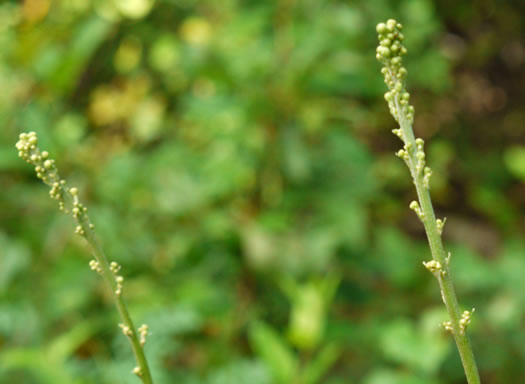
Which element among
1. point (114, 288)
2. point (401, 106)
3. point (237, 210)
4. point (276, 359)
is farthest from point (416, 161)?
point (237, 210)

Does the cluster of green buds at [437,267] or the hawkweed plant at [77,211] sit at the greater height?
the hawkweed plant at [77,211]

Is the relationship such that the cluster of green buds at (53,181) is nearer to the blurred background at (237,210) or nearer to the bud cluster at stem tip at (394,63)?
the bud cluster at stem tip at (394,63)

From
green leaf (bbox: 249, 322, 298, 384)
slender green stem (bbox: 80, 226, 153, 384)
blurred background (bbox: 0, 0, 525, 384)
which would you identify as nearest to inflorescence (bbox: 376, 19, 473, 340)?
slender green stem (bbox: 80, 226, 153, 384)

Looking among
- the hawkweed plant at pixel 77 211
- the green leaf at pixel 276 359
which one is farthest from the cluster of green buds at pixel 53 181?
the green leaf at pixel 276 359

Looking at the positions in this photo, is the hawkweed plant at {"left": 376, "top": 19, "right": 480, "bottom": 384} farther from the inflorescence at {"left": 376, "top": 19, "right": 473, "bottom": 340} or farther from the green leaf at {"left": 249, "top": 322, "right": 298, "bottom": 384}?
the green leaf at {"left": 249, "top": 322, "right": 298, "bottom": 384}

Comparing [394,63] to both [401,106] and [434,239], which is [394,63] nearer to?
[401,106]

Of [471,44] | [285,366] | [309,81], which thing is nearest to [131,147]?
[309,81]

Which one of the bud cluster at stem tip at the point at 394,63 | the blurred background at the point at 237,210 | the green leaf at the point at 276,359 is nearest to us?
the bud cluster at stem tip at the point at 394,63

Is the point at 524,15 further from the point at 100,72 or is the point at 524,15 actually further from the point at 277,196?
the point at 100,72
